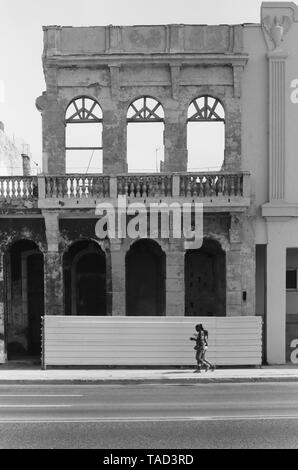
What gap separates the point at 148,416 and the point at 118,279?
771 cm

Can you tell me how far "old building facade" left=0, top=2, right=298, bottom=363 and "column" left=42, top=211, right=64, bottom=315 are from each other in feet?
0.11

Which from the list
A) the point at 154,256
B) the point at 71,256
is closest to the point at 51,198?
the point at 71,256

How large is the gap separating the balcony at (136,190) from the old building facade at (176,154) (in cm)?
3

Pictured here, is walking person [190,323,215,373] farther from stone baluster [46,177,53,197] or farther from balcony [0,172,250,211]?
stone baluster [46,177,53,197]

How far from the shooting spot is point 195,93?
1811 centimetres

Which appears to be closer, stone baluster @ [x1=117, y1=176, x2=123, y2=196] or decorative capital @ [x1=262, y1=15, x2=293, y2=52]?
stone baluster @ [x1=117, y1=176, x2=123, y2=196]

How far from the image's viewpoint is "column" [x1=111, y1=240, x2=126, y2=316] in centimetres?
1805

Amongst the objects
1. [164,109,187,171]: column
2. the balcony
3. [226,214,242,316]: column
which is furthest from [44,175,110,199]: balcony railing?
[226,214,242,316]: column

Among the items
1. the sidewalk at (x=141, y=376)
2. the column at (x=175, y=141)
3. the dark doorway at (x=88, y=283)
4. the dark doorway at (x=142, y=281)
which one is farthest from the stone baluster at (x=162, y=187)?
the sidewalk at (x=141, y=376)

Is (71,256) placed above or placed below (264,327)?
above

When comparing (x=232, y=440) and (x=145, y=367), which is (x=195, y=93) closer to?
(x=145, y=367)

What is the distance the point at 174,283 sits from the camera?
18.0 m

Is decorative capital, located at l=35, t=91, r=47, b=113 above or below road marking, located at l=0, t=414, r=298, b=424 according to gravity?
above
